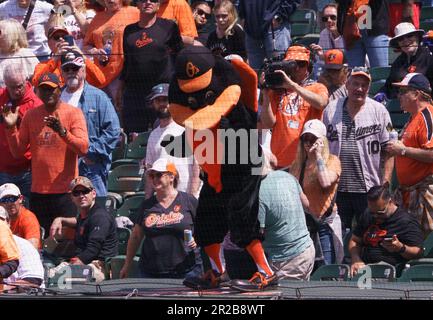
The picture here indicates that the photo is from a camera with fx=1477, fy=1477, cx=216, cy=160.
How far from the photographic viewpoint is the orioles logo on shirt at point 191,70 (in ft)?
26.6

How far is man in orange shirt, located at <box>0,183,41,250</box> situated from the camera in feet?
29.9

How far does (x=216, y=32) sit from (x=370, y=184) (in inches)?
83.1

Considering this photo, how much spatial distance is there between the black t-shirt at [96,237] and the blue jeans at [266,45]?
131 cm

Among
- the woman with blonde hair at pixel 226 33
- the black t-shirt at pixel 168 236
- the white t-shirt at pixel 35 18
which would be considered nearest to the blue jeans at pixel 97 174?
the black t-shirt at pixel 168 236

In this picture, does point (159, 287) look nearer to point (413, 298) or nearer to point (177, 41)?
point (413, 298)

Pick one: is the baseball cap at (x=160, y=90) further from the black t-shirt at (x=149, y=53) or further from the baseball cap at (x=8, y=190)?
the baseball cap at (x=8, y=190)

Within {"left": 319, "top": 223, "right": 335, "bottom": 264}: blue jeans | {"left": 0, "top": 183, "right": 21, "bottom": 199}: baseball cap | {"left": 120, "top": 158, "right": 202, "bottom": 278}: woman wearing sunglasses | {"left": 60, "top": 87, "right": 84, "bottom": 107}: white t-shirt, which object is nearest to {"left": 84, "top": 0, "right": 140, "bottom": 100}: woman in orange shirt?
{"left": 60, "top": 87, "right": 84, "bottom": 107}: white t-shirt

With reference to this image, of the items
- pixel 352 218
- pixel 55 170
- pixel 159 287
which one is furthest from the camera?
pixel 55 170

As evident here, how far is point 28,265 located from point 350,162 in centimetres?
204

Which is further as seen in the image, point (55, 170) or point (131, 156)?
point (131, 156)

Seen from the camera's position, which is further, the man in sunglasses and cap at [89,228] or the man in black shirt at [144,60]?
Answer: the man in black shirt at [144,60]

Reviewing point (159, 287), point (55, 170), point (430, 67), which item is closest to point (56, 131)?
point (55, 170)

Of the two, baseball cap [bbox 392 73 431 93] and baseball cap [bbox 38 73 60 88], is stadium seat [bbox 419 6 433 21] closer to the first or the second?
baseball cap [bbox 392 73 431 93]

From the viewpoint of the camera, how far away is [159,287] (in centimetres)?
814
